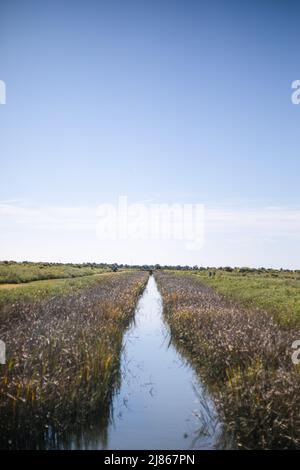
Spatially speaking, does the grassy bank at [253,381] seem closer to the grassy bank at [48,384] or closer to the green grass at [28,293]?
the grassy bank at [48,384]

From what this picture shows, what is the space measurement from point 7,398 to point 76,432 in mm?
1646

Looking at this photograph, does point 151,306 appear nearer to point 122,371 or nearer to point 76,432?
point 122,371

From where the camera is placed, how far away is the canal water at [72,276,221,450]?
27.7ft

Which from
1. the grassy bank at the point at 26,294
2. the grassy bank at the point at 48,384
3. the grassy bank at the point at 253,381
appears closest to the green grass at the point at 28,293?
the grassy bank at the point at 26,294

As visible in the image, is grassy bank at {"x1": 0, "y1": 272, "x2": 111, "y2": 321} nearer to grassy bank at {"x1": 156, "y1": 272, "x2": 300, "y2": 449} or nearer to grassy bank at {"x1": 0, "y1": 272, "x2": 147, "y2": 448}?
grassy bank at {"x1": 0, "y1": 272, "x2": 147, "y2": 448}

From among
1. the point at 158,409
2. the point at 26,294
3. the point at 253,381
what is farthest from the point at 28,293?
the point at 253,381

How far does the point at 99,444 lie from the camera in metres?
8.25

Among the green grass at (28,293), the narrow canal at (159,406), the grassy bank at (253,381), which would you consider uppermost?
the green grass at (28,293)

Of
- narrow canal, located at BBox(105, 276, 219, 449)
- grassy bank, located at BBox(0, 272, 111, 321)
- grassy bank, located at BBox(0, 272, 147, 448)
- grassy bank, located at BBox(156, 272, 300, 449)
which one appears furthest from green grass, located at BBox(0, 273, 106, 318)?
grassy bank, located at BBox(156, 272, 300, 449)

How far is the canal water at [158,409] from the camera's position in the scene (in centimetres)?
845

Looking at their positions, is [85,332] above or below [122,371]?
above
